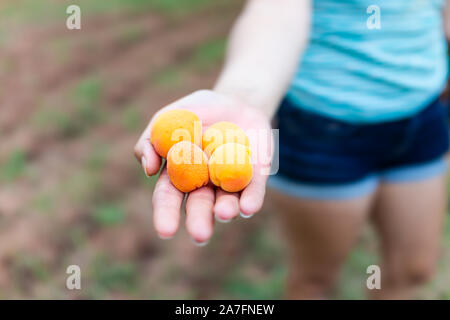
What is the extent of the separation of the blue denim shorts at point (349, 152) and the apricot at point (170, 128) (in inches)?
16.2

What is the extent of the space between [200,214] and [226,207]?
4 centimetres

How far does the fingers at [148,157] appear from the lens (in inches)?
29.1

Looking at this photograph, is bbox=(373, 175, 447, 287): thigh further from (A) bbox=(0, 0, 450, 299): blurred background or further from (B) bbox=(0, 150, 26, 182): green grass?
(B) bbox=(0, 150, 26, 182): green grass

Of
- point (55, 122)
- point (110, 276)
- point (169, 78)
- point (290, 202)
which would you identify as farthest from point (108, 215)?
point (169, 78)

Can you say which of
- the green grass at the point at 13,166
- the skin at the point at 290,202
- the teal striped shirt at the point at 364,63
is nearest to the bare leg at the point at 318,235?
the skin at the point at 290,202

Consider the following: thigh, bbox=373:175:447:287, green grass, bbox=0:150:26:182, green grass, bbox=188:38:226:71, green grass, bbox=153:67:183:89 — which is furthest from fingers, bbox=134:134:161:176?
green grass, bbox=188:38:226:71

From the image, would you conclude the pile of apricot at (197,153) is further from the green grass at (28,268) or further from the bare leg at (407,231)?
the green grass at (28,268)

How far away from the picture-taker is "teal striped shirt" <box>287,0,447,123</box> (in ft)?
3.52

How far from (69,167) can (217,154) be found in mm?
1639

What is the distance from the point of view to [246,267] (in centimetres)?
202

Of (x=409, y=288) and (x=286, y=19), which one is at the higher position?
(x=286, y=19)
